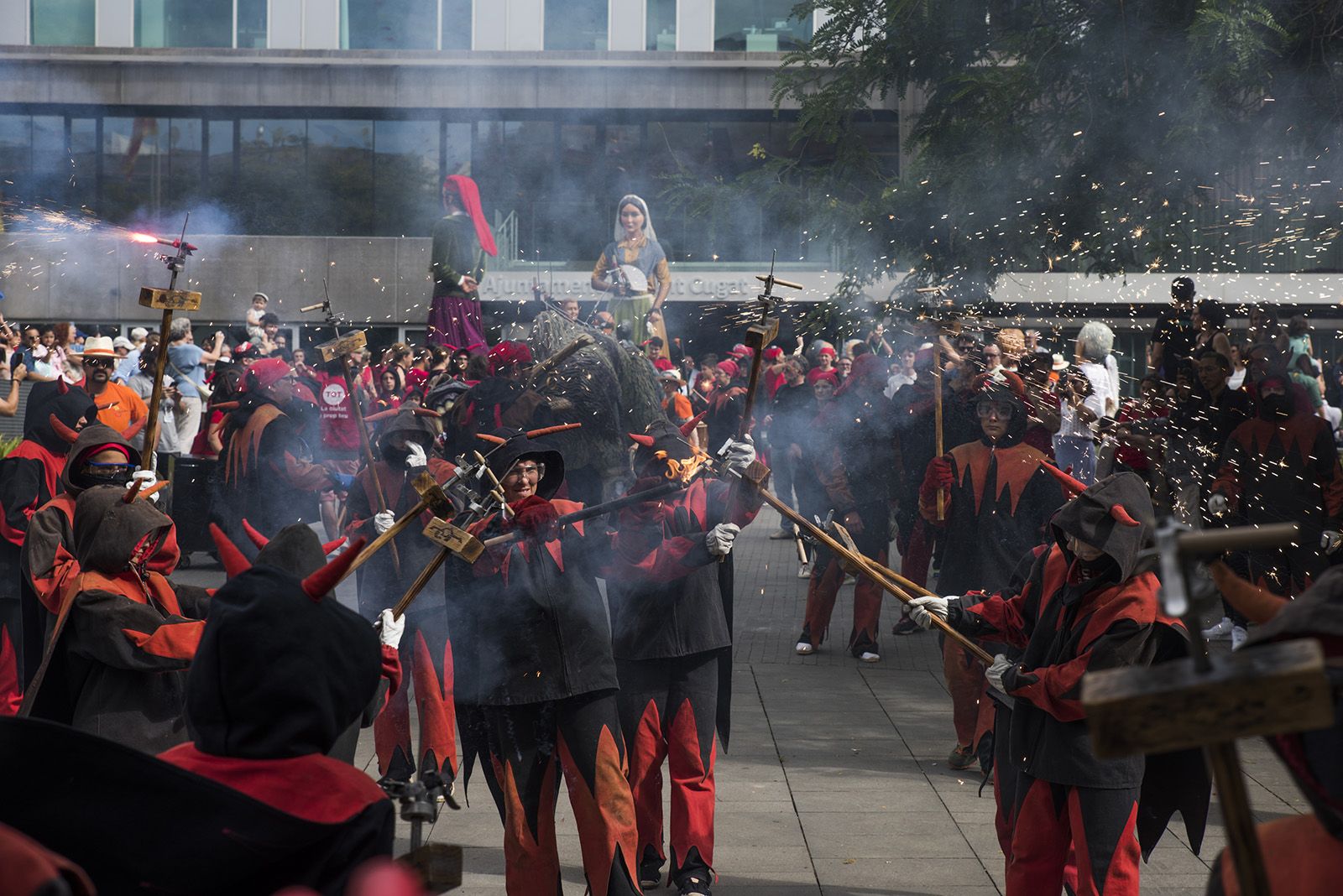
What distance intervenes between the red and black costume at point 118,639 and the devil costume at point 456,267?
673cm

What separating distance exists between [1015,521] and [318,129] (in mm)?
22371

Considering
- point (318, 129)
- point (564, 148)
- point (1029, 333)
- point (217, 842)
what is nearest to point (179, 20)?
point (318, 129)

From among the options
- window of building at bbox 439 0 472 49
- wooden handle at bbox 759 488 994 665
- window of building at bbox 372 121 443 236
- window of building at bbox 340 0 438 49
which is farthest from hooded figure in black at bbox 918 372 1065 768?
window of building at bbox 372 121 443 236

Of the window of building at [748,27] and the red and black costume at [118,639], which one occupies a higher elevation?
the window of building at [748,27]

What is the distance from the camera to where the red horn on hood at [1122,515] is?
Answer: 415 centimetres

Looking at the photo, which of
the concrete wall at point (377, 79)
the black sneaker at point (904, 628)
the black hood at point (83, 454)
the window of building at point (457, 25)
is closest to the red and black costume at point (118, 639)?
the black hood at point (83, 454)

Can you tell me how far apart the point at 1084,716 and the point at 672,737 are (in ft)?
6.19

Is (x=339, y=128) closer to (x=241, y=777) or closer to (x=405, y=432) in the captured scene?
(x=405, y=432)

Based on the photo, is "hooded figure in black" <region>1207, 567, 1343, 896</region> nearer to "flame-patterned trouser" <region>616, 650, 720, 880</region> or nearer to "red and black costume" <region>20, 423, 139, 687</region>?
"flame-patterned trouser" <region>616, 650, 720, 880</region>

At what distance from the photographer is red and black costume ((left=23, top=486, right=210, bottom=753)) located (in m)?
4.37

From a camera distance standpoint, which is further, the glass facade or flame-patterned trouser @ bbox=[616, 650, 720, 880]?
the glass facade

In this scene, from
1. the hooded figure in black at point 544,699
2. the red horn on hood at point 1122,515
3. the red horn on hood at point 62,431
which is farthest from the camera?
the red horn on hood at point 62,431

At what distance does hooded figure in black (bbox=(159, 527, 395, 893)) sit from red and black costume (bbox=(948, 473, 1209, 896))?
2.41m

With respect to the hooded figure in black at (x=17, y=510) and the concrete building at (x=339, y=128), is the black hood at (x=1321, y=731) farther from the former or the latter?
the concrete building at (x=339, y=128)
